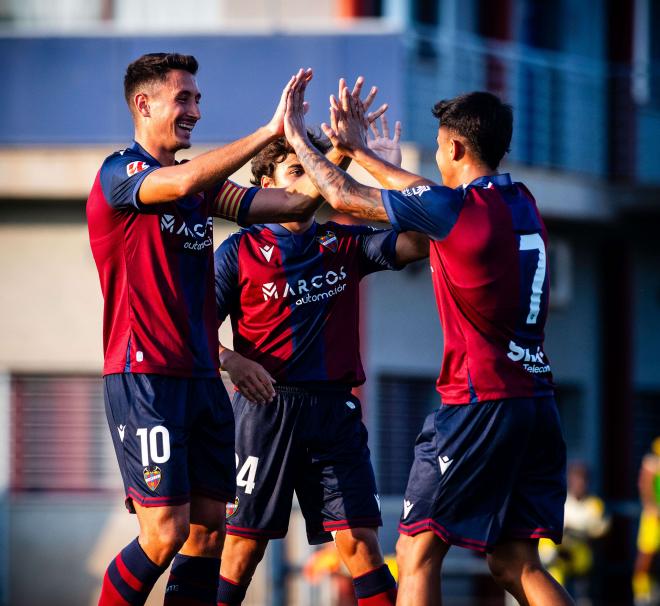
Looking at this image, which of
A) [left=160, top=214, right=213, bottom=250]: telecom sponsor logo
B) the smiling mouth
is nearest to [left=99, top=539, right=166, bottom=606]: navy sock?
[left=160, top=214, right=213, bottom=250]: telecom sponsor logo

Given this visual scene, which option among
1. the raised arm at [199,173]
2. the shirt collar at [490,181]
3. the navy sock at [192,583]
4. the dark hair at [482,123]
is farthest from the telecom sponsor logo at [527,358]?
the navy sock at [192,583]

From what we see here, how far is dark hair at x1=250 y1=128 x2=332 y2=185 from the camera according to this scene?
704cm

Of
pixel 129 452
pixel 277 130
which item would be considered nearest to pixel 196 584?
pixel 129 452

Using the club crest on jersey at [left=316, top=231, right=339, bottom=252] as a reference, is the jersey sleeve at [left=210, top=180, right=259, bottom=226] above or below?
above

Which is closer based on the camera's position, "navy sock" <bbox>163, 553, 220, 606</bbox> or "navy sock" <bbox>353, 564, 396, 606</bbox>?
"navy sock" <bbox>163, 553, 220, 606</bbox>

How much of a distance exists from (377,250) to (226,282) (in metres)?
0.78

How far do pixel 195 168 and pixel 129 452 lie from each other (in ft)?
4.18

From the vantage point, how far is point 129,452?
6.11m

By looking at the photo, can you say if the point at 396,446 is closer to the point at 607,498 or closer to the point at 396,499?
the point at 396,499

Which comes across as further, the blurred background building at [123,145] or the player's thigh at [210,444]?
the blurred background building at [123,145]

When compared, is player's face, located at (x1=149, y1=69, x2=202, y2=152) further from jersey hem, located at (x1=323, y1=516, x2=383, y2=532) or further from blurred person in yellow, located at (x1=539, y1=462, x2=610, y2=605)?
blurred person in yellow, located at (x1=539, y1=462, x2=610, y2=605)

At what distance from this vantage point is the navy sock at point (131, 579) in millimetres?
6043

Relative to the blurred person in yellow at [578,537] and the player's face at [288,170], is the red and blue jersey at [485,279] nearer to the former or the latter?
the player's face at [288,170]

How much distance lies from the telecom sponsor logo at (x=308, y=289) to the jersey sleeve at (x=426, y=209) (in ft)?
3.15
